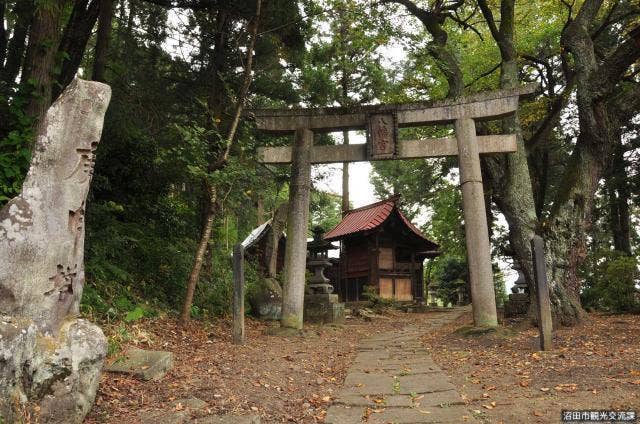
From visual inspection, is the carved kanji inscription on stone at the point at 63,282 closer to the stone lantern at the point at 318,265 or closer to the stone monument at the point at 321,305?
the stone monument at the point at 321,305

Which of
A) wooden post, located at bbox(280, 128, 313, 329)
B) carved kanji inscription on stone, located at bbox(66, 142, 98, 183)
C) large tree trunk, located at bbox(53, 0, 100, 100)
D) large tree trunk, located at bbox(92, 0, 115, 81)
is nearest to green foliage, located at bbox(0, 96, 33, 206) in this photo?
large tree trunk, located at bbox(92, 0, 115, 81)

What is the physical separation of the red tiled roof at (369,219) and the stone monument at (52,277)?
632 inches

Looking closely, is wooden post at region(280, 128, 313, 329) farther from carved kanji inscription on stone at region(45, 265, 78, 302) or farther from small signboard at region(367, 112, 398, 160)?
carved kanji inscription on stone at region(45, 265, 78, 302)

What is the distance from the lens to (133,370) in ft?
14.8

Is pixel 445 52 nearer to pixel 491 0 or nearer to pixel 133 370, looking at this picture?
pixel 491 0

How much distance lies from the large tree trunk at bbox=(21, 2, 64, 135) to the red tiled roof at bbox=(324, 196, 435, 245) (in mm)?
14146

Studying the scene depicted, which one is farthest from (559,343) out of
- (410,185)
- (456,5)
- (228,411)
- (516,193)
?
(410,185)

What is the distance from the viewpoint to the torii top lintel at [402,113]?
897 centimetres

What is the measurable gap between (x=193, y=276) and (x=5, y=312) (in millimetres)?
4372

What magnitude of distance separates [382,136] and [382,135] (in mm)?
20

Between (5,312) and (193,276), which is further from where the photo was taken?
(193,276)

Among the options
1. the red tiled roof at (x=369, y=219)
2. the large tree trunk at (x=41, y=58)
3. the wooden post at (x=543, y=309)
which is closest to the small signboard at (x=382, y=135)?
the wooden post at (x=543, y=309)

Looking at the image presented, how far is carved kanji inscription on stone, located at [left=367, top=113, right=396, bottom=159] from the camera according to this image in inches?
363

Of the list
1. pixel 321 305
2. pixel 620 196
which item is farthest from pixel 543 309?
pixel 620 196
